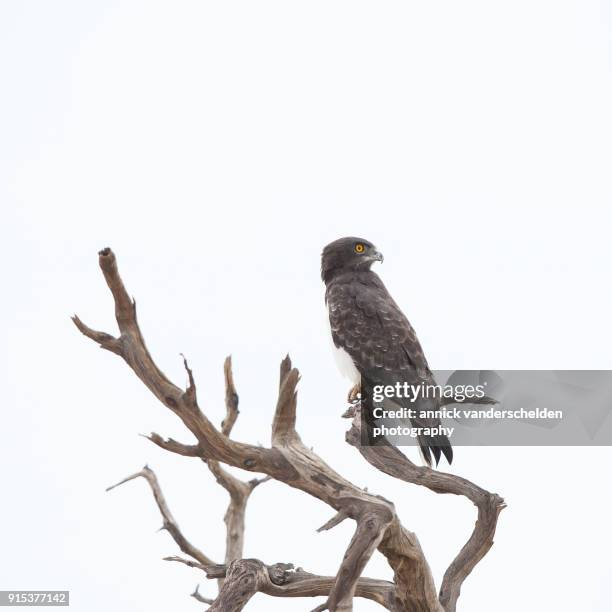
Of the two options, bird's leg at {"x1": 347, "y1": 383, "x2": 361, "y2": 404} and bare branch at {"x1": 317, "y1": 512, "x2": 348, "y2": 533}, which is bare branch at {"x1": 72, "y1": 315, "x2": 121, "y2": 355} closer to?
bare branch at {"x1": 317, "y1": 512, "x2": 348, "y2": 533}

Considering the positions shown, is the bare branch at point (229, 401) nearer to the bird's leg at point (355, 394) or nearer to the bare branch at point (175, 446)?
the bird's leg at point (355, 394)

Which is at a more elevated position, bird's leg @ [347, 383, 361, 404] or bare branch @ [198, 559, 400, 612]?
bird's leg @ [347, 383, 361, 404]

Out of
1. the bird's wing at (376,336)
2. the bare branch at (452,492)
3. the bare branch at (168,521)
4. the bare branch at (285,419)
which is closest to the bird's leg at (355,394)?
the bird's wing at (376,336)

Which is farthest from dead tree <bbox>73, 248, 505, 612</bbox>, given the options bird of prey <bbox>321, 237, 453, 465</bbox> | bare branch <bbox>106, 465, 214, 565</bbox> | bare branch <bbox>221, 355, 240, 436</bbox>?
bare branch <bbox>106, 465, 214, 565</bbox>

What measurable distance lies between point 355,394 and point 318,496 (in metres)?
1.99

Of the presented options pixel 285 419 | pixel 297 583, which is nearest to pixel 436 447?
pixel 285 419

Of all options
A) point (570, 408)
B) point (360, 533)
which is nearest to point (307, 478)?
point (360, 533)

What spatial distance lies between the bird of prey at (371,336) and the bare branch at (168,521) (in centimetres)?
333

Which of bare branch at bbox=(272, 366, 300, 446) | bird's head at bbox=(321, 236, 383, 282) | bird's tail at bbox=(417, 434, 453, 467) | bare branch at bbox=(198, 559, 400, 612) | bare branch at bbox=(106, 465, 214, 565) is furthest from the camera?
bare branch at bbox=(106, 465, 214, 565)

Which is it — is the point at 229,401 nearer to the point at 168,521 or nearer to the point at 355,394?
the point at 355,394

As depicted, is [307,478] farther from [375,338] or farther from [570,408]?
[570,408]

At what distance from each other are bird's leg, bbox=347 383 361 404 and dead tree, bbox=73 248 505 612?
0.72 metres

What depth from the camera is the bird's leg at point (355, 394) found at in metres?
9.63

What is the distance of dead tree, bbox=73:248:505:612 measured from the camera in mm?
7445
